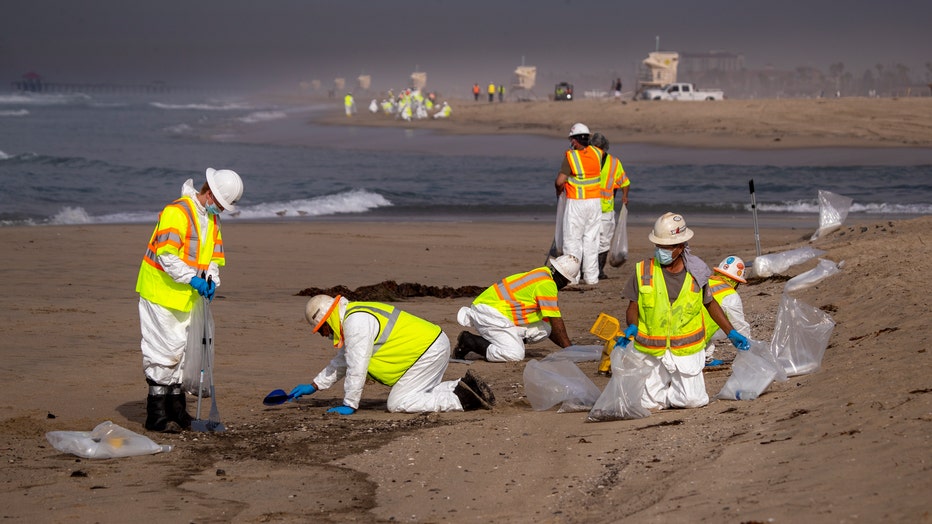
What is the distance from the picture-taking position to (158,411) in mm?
6906

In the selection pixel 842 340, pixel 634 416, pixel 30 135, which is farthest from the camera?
pixel 30 135

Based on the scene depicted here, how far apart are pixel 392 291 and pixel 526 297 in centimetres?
336

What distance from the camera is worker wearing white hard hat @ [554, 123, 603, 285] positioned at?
1239cm

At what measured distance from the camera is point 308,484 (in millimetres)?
5695

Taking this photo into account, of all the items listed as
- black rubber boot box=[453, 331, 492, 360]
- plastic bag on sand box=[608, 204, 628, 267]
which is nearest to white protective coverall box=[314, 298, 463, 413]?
black rubber boot box=[453, 331, 492, 360]

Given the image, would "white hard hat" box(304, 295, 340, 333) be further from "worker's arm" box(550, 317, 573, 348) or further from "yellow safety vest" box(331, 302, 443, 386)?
"worker's arm" box(550, 317, 573, 348)

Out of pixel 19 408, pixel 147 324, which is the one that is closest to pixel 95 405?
pixel 19 408

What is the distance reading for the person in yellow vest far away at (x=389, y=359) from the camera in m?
7.02

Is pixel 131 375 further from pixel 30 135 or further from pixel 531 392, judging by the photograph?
pixel 30 135

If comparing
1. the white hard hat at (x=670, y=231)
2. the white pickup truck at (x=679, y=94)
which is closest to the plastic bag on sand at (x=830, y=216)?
the white hard hat at (x=670, y=231)

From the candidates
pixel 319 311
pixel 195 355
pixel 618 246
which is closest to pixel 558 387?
pixel 319 311

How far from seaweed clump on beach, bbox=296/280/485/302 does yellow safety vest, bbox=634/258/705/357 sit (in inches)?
217

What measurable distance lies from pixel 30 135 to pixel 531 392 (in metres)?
46.0

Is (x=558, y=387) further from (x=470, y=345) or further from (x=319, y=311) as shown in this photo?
(x=470, y=345)
